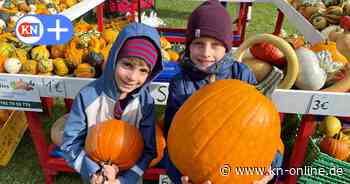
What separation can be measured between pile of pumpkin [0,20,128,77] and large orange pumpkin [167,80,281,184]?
1.10 meters

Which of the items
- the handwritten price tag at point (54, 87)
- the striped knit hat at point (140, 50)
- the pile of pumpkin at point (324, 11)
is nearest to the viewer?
the striped knit hat at point (140, 50)

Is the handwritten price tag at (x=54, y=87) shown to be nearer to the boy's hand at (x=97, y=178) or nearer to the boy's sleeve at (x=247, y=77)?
the boy's hand at (x=97, y=178)

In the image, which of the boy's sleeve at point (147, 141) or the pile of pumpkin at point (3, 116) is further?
A: the pile of pumpkin at point (3, 116)

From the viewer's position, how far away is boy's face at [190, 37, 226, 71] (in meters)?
1.47

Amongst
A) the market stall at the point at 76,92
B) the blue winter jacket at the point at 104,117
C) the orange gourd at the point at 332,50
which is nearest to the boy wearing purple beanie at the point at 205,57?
the blue winter jacket at the point at 104,117

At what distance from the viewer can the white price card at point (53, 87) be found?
196cm

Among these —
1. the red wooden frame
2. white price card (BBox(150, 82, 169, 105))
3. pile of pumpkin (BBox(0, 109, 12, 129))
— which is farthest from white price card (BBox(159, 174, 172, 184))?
pile of pumpkin (BBox(0, 109, 12, 129))

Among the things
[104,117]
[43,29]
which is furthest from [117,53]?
[43,29]

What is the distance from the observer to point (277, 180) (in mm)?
2373

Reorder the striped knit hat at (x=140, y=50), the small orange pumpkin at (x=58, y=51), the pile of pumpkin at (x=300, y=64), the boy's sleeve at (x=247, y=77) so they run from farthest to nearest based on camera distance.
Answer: the small orange pumpkin at (x=58, y=51) → the pile of pumpkin at (x=300, y=64) → the boy's sleeve at (x=247, y=77) → the striped knit hat at (x=140, y=50)

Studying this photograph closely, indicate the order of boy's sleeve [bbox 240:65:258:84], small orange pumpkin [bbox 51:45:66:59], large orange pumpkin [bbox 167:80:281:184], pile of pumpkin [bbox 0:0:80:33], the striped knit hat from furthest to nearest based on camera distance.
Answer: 1. pile of pumpkin [bbox 0:0:80:33]
2. small orange pumpkin [bbox 51:45:66:59]
3. boy's sleeve [bbox 240:65:258:84]
4. the striped knit hat
5. large orange pumpkin [bbox 167:80:281:184]

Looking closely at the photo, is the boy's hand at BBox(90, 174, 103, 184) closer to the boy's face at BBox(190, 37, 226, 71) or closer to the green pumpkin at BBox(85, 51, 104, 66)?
the boy's face at BBox(190, 37, 226, 71)

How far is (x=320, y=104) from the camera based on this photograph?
1928mm

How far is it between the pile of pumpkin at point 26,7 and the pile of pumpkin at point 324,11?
2881 millimetres
